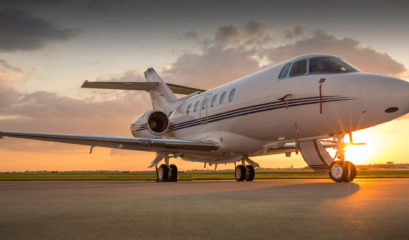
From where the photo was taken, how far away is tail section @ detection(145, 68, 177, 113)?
22.6 m

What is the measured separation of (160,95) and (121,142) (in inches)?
275

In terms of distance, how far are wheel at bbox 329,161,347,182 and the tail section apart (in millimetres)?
11970

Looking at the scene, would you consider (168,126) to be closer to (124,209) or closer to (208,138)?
(208,138)

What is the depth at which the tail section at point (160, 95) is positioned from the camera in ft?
74.2

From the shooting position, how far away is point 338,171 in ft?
38.0

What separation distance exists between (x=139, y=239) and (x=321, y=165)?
10860 mm

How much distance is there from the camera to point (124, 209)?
18.0ft

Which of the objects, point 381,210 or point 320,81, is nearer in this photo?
point 381,210

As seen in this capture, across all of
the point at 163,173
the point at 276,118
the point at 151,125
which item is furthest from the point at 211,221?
the point at 151,125

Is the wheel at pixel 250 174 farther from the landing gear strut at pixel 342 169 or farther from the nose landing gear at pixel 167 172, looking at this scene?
the landing gear strut at pixel 342 169

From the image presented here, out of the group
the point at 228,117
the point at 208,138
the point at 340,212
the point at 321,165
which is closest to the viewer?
the point at 340,212

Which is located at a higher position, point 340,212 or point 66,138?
point 66,138

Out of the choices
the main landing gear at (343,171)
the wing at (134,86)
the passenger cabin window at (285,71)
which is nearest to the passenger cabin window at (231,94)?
the passenger cabin window at (285,71)

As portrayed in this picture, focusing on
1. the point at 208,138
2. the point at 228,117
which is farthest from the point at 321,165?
the point at 208,138
